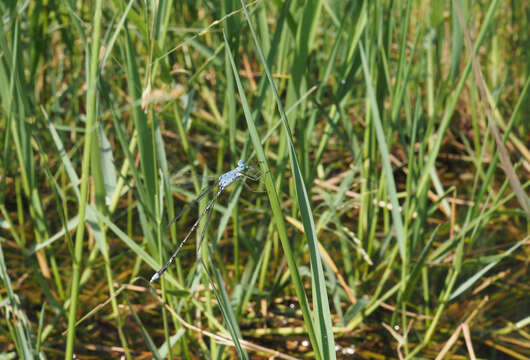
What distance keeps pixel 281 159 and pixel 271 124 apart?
0.14 m

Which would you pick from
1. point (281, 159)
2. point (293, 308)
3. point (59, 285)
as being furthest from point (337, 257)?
point (59, 285)

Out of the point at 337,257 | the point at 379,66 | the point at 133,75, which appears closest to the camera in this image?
the point at 133,75

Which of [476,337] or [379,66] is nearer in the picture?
[379,66]

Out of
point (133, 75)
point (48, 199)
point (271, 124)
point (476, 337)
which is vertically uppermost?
point (133, 75)

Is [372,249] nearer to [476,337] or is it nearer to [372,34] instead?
[476,337]

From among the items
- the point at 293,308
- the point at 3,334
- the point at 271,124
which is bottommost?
the point at 293,308

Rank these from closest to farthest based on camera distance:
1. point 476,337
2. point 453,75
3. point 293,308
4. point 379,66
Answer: point 453,75
point 379,66
point 476,337
point 293,308

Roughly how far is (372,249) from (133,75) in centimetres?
104

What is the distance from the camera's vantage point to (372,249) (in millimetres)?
1957

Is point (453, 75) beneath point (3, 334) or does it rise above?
above

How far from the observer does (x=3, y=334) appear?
5.35 feet

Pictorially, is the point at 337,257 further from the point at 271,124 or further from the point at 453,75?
the point at 453,75

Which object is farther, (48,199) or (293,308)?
(48,199)

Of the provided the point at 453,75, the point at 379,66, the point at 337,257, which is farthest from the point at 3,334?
the point at 453,75
